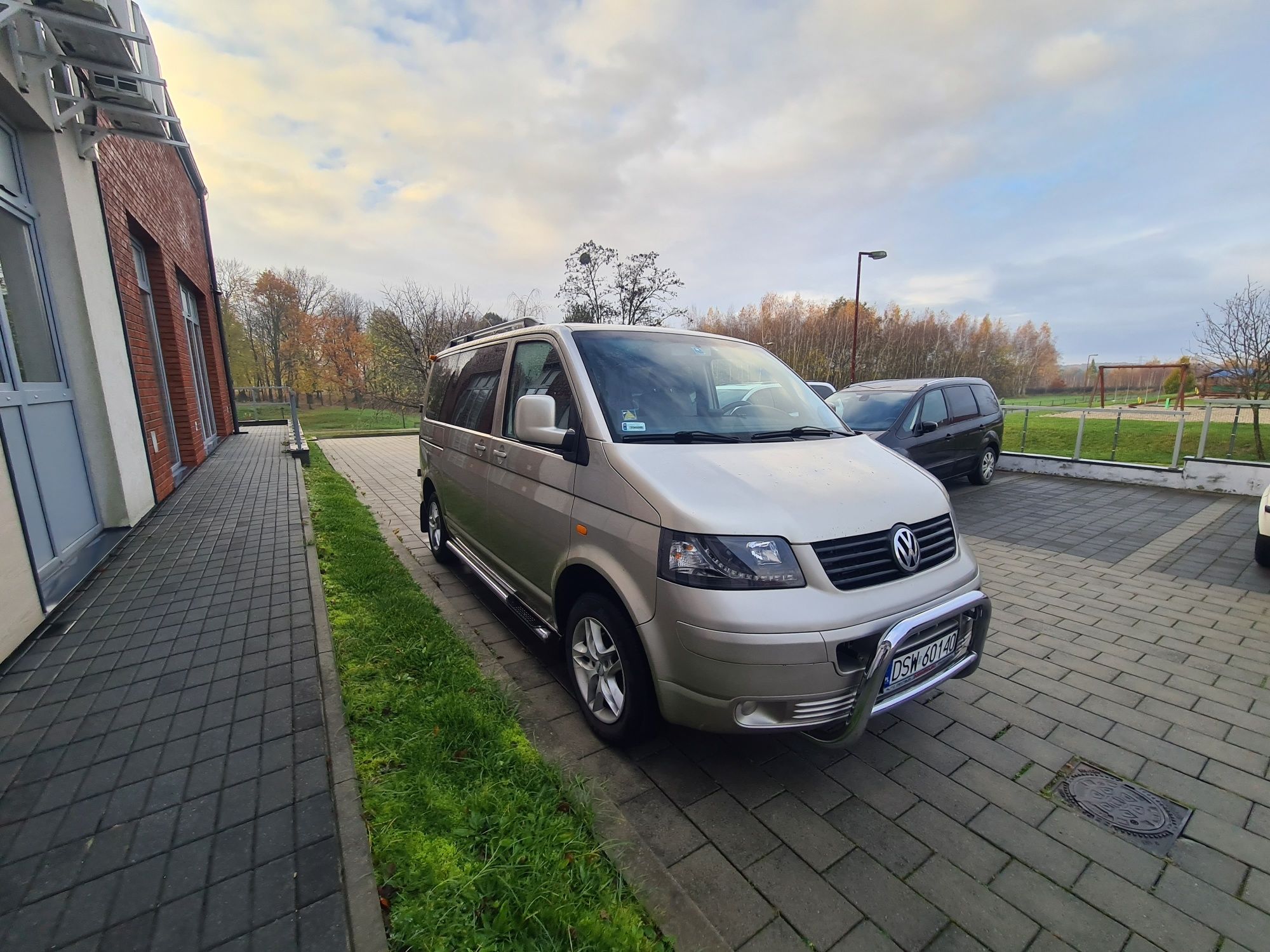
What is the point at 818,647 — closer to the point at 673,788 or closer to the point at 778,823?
the point at 778,823

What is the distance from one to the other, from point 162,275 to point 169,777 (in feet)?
30.5

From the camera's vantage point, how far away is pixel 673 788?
2.43 metres

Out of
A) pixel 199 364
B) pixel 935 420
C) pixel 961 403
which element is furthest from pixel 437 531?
pixel 199 364

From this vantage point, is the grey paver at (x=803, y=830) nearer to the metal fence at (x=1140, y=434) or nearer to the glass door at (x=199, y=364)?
the metal fence at (x=1140, y=434)

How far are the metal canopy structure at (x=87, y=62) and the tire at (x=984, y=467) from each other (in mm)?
11182

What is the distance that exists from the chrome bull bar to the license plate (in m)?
0.05

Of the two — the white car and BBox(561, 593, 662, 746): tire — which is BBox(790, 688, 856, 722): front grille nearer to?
BBox(561, 593, 662, 746): tire

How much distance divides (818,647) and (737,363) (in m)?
2.06

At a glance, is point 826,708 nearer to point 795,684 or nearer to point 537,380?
point 795,684

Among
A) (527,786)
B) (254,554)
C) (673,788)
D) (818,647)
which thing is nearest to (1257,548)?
(818,647)

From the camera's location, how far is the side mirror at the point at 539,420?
271 cm

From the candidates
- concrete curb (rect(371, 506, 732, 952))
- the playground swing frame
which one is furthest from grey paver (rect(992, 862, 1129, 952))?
the playground swing frame

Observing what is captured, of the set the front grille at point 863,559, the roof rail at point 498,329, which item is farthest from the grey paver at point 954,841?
the roof rail at point 498,329

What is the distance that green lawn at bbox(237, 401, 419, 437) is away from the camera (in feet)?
66.7
